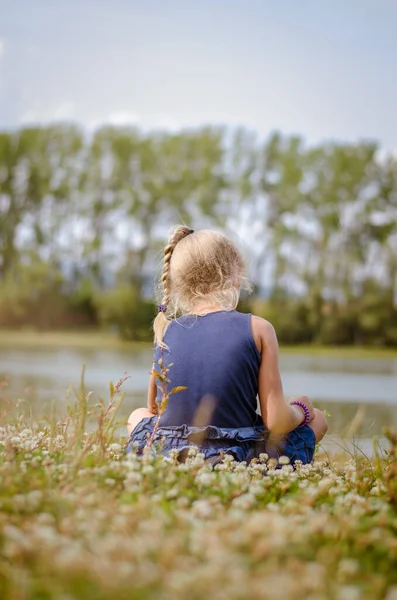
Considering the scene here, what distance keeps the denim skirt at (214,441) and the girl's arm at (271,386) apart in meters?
0.09

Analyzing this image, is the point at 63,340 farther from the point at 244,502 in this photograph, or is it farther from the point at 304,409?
the point at 244,502

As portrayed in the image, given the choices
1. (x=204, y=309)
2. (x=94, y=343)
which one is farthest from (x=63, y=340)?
(x=204, y=309)

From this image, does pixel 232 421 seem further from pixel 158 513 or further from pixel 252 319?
pixel 158 513

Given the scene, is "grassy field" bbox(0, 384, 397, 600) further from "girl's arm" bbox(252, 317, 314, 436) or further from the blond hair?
the blond hair

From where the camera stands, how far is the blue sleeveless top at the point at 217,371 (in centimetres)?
327

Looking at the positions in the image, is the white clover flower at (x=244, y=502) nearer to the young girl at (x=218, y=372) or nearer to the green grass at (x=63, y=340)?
the young girl at (x=218, y=372)

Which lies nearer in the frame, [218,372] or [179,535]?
[179,535]

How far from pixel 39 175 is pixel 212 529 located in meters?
28.8

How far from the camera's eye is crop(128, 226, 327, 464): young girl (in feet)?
10.7

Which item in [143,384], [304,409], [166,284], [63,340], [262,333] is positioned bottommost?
[63,340]

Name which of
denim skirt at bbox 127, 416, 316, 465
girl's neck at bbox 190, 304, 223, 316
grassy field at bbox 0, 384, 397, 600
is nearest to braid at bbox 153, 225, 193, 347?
girl's neck at bbox 190, 304, 223, 316

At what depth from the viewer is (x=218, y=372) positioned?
3.28 m

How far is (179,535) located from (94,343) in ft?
74.3

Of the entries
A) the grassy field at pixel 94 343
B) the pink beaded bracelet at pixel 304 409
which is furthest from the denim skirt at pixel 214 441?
the grassy field at pixel 94 343
